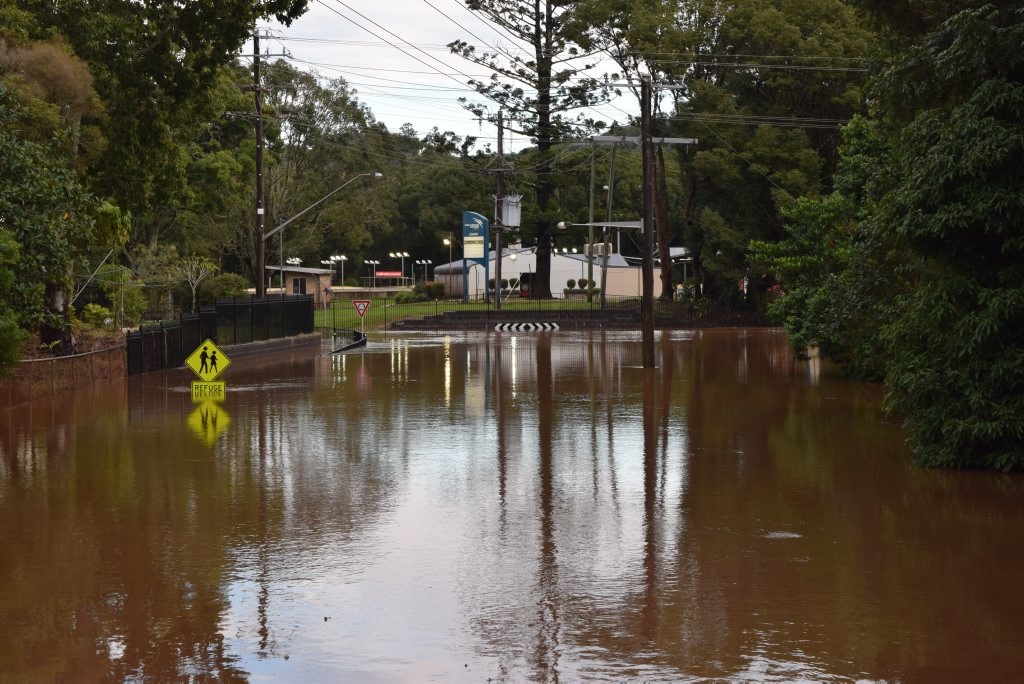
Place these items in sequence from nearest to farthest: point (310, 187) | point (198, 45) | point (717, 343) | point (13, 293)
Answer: point (13, 293)
point (198, 45)
point (717, 343)
point (310, 187)

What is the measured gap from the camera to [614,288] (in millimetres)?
94688

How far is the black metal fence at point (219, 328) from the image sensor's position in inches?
1321

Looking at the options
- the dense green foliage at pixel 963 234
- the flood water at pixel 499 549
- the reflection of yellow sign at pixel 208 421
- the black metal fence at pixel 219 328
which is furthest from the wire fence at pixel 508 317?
the dense green foliage at pixel 963 234

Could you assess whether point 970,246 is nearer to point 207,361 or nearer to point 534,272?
point 207,361

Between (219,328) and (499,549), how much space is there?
30688mm

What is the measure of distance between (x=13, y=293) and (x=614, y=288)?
72073 mm

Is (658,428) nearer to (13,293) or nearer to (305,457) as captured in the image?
(305,457)

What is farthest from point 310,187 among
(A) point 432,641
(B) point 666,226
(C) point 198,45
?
(A) point 432,641

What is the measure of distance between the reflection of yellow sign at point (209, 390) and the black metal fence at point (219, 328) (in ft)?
17.6

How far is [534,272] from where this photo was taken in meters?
96.4

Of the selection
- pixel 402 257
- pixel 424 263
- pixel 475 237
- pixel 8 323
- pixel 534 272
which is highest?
pixel 402 257

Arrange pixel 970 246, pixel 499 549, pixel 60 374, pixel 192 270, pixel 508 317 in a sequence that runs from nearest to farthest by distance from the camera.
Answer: pixel 499 549 → pixel 970 246 → pixel 60 374 → pixel 192 270 → pixel 508 317

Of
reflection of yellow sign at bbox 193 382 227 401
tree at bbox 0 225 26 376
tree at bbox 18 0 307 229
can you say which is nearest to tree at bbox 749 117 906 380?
reflection of yellow sign at bbox 193 382 227 401

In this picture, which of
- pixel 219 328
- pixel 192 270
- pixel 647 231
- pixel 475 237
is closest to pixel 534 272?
pixel 475 237
